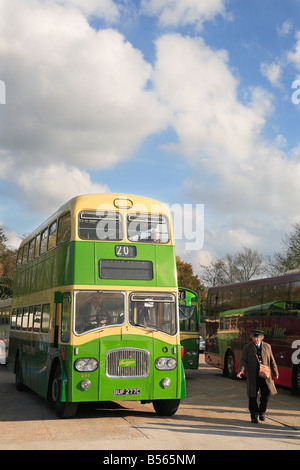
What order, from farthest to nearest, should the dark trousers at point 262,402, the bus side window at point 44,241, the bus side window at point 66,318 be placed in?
the bus side window at point 44,241
the dark trousers at point 262,402
the bus side window at point 66,318

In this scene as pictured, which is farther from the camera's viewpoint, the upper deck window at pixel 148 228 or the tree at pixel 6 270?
the tree at pixel 6 270

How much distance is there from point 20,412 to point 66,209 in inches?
179

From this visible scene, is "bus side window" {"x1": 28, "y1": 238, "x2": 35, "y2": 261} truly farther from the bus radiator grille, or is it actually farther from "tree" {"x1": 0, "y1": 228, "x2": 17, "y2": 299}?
"tree" {"x1": 0, "y1": 228, "x2": 17, "y2": 299}

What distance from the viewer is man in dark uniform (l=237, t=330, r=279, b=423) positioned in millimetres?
12547

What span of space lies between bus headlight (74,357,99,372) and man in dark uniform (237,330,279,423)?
2934mm

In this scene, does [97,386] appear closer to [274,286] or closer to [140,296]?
[140,296]

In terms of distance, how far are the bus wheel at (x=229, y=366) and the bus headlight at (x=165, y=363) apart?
11.1 meters

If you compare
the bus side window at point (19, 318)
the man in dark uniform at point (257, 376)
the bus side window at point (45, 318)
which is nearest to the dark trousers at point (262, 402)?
the man in dark uniform at point (257, 376)

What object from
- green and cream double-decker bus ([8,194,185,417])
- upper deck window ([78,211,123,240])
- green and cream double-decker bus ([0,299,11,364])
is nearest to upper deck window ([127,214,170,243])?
green and cream double-decker bus ([8,194,185,417])

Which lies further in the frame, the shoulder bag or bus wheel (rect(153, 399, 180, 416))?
bus wheel (rect(153, 399, 180, 416))

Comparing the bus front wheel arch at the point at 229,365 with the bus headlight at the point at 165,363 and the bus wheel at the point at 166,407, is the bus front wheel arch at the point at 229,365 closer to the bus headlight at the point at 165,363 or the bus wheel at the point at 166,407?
the bus wheel at the point at 166,407

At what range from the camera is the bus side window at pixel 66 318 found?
12.4 meters

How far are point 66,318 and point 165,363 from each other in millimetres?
2179
